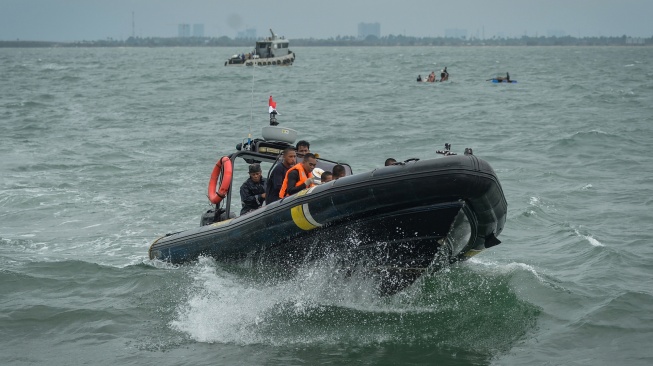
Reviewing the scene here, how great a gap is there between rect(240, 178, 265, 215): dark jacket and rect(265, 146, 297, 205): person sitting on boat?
0.77 m

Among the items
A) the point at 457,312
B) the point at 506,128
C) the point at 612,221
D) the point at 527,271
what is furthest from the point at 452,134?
the point at 457,312

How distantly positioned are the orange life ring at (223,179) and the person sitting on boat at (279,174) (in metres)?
1.07

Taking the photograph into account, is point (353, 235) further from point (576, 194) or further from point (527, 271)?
point (576, 194)

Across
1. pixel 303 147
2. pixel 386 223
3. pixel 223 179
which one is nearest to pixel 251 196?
pixel 223 179

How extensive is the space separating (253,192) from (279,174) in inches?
39.8

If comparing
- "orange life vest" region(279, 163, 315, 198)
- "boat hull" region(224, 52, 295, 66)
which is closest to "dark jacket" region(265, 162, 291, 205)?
"orange life vest" region(279, 163, 315, 198)

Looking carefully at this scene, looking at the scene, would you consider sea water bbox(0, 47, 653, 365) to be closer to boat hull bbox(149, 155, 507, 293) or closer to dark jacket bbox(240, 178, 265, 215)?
boat hull bbox(149, 155, 507, 293)

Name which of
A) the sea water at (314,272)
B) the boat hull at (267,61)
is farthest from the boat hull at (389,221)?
the boat hull at (267,61)

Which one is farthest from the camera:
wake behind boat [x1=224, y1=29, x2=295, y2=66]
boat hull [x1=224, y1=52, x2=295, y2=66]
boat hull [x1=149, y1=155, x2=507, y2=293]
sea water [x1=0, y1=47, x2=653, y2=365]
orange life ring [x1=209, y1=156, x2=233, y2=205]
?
wake behind boat [x1=224, y1=29, x2=295, y2=66]

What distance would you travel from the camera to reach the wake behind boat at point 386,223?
27.0ft

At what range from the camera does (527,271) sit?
11.1 meters

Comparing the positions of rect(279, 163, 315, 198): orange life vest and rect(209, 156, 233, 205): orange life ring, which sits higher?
rect(279, 163, 315, 198): orange life vest

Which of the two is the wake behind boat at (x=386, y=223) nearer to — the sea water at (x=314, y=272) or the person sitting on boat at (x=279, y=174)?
the sea water at (x=314, y=272)

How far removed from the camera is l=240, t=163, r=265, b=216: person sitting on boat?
10.9m
